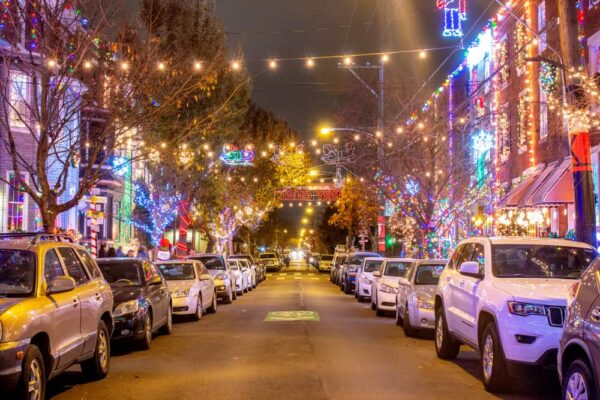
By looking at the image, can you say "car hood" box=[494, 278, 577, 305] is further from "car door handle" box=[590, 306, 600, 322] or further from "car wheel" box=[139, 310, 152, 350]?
"car wheel" box=[139, 310, 152, 350]

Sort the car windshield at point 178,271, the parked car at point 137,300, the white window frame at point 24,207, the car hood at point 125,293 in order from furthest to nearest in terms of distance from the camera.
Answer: the white window frame at point 24,207 → the car windshield at point 178,271 → the car hood at point 125,293 → the parked car at point 137,300

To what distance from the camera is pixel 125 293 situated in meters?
13.2

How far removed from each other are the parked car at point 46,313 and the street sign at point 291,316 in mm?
8424

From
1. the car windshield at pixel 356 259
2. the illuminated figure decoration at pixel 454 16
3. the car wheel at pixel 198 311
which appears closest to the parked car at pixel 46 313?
the car wheel at pixel 198 311

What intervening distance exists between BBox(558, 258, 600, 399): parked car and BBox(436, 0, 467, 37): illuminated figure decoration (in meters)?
19.4

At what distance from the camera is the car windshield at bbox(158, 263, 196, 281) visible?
63.9 ft

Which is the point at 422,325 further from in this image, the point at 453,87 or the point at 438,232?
the point at 453,87

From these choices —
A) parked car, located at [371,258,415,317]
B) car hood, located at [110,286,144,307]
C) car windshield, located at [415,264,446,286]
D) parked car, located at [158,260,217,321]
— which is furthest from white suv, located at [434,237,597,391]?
parked car, located at [158,260,217,321]

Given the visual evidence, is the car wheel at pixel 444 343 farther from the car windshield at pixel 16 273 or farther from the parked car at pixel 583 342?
the car windshield at pixel 16 273

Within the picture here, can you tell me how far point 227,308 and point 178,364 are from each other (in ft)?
38.9

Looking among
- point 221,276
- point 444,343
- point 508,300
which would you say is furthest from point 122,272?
point 221,276

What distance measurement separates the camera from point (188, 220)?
3862 centimetres

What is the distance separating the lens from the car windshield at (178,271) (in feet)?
63.9

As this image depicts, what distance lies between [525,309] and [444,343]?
3285mm
